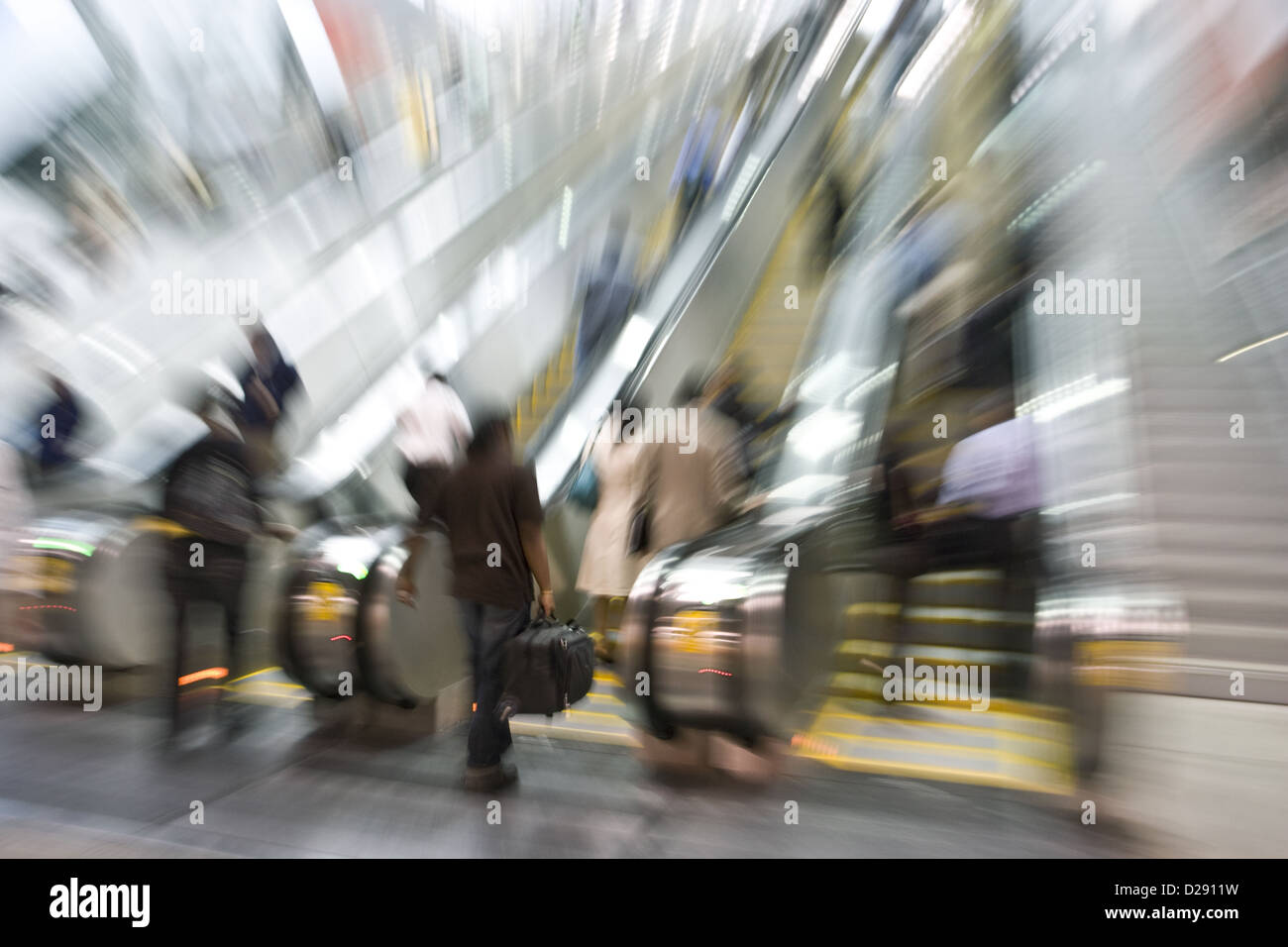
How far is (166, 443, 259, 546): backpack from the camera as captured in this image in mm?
2746

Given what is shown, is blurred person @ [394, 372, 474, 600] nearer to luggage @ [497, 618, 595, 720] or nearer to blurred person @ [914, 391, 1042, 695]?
luggage @ [497, 618, 595, 720]

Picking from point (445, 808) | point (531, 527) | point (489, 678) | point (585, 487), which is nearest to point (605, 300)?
point (585, 487)

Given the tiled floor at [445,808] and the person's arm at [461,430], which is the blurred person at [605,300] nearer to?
the person's arm at [461,430]

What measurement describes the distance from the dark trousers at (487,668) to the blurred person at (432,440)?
0.42m

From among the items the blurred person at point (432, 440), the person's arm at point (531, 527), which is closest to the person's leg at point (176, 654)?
the blurred person at point (432, 440)

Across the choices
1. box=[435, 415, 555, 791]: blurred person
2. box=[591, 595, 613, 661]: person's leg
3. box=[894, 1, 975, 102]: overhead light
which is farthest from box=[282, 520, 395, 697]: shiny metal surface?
box=[894, 1, 975, 102]: overhead light

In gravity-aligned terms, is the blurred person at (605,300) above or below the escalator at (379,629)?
above

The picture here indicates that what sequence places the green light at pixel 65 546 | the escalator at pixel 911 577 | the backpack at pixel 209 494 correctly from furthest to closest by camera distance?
the green light at pixel 65 546, the backpack at pixel 209 494, the escalator at pixel 911 577

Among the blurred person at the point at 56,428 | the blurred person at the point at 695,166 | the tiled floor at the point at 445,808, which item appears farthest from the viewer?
the blurred person at the point at 695,166

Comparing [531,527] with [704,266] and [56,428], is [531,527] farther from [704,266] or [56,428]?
[704,266]

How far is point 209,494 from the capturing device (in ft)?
9.05

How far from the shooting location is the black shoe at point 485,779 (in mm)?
2416

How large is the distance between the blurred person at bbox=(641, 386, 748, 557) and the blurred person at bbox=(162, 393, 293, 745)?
61.8 inches
